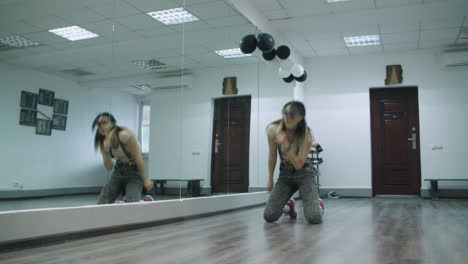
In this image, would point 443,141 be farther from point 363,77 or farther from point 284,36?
point 284,36

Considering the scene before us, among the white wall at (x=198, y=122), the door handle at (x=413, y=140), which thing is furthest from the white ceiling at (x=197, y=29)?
the door handle at (x=413, y=140)

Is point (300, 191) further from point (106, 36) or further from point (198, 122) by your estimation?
point (106, 36)

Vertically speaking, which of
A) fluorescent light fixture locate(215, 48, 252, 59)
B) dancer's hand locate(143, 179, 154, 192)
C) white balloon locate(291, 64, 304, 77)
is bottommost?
dancer's hand locate(143, 179, 154, 192)

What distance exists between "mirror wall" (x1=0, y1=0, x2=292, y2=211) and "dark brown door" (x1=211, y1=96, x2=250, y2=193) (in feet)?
0.07

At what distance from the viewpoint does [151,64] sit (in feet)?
12.2

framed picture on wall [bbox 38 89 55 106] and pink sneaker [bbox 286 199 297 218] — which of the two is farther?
pink sneaker [bbox 286 199 297 218]

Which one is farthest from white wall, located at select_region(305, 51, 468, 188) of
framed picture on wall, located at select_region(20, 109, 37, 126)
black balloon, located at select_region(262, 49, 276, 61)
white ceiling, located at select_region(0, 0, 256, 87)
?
framed picture on wall, located at select_region(20, 109, 37, 126)

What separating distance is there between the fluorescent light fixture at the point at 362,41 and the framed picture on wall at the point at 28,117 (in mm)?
6333

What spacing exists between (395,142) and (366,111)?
840 mm

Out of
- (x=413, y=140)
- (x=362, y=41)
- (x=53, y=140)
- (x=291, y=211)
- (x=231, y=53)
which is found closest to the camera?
(x=53, y=140)

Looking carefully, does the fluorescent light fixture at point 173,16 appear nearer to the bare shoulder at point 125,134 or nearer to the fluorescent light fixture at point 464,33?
the bare shoulder at point 125,134

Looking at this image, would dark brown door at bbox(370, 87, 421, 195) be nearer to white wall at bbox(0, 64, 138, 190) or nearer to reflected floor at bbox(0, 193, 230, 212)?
white wall at bbox(0, 64, 138, 190)

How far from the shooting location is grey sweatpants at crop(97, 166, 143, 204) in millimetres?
3033

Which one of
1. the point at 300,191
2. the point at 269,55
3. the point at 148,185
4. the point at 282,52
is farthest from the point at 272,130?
the point at 282,52
